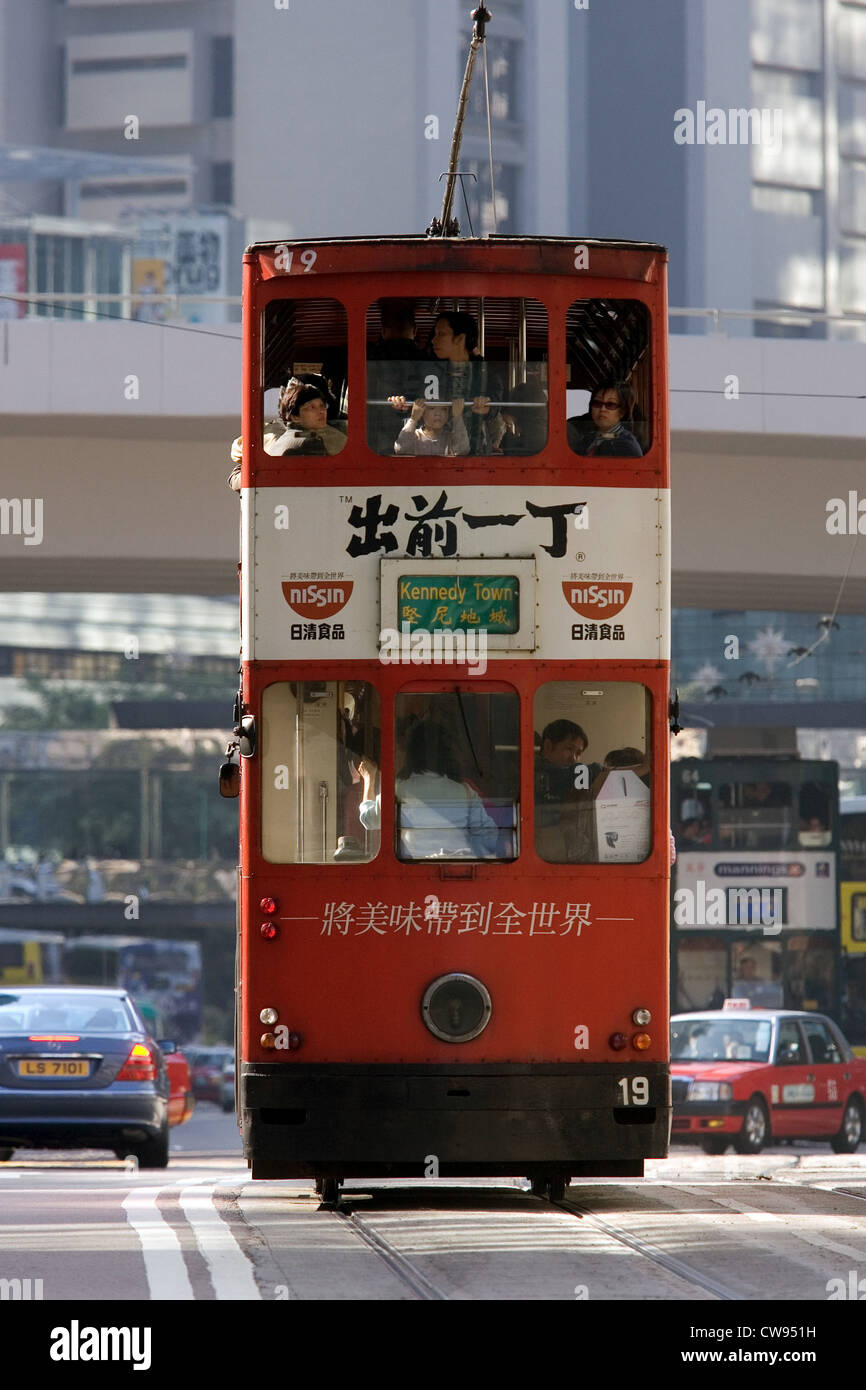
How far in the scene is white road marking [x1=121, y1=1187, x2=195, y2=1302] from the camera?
26.2ft

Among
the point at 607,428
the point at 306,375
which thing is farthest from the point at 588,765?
the point at 306,375

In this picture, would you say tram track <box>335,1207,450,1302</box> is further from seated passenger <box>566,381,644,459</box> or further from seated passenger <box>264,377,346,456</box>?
seated passenger <box>566,381,644,459</box>

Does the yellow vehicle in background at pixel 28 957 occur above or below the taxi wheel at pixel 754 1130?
below

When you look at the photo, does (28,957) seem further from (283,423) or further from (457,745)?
(457,745)

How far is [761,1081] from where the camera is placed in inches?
893

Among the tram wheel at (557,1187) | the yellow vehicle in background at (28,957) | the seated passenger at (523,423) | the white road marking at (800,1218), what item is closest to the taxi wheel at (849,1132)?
the white road marking at (800,1218)

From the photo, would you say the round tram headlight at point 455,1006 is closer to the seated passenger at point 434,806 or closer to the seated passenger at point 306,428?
the seated passenger at point 434,806

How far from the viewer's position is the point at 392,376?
10.5 m

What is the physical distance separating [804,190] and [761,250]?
13.7ft

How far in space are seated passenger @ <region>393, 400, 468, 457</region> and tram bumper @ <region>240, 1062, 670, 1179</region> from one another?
2.83m

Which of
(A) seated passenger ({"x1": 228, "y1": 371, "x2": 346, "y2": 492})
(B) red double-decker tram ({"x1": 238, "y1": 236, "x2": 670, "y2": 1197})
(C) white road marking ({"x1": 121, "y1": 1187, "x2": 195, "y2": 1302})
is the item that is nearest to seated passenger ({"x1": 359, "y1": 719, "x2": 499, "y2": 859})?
(B) red double-decker tram ({"x1": 238, "y1": 236, "x2": 670, "y2": 1197})

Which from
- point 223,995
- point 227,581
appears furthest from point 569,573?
point 223,995

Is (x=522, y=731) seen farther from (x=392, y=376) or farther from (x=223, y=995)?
(x=223, y=995)

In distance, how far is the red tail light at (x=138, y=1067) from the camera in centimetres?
1603
